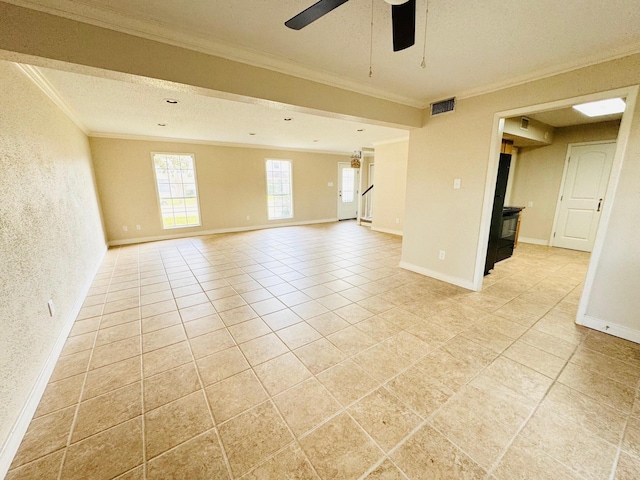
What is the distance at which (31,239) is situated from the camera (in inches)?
77.3

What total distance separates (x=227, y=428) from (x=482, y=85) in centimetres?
395

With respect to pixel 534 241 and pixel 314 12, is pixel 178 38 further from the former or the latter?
pixel 534 241

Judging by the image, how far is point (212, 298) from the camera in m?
3.17

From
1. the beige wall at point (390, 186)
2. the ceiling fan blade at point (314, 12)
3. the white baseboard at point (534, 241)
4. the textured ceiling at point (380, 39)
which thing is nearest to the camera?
the ceiling fan blade at point (314, 12)

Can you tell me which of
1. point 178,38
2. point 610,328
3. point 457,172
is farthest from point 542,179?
point 178,38

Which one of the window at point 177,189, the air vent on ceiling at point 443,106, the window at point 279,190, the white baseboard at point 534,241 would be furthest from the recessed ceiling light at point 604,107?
the window at point 177,189

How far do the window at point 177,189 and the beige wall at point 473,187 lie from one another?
212 inches

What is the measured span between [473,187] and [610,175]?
3.71 ft

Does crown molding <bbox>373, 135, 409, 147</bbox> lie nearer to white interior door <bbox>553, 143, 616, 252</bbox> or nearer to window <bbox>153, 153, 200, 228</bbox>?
white interior door <bbox>553, 143, 616, 252</bbox>

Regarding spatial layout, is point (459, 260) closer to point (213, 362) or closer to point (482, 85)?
point (482, 85)

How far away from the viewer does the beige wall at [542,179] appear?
5.26m

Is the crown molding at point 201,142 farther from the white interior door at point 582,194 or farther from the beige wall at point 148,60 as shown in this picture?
the white interior door at point 582,194

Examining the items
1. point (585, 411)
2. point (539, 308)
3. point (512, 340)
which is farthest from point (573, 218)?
point (585, 411)

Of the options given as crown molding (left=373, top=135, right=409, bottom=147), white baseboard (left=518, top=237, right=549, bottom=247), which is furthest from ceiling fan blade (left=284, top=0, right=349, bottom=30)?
white baseboard (left=518, top=237, right=549, bottom=247)
